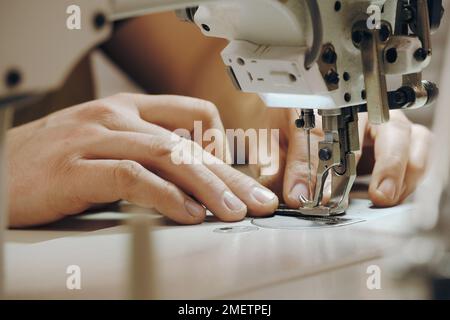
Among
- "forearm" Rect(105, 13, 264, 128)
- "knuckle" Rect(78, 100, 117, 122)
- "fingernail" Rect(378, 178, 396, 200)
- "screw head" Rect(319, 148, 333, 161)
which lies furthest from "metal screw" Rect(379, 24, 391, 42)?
"forearm" Rect(105, 13, 264, 128)

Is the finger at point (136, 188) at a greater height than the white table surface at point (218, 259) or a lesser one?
greater

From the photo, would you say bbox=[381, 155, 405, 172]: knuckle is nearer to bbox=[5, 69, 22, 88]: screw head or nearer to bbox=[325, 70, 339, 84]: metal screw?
bbox=[325, 70, 339, 84]: metal screw

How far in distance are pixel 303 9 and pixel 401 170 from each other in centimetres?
32

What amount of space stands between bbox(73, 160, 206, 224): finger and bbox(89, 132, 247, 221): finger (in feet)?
0.04

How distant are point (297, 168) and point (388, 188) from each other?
11 centimetres

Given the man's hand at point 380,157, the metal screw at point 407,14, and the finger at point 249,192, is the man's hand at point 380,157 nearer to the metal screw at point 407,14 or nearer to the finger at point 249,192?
the finger at point 249,192

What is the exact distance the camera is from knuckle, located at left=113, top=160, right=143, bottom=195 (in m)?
0.81

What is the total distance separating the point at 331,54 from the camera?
688 millimetres

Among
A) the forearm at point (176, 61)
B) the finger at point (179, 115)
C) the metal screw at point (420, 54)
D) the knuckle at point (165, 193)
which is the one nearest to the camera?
the metal screw at point (420, 54)

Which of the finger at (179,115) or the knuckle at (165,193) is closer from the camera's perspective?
the knuckle at (165,193)

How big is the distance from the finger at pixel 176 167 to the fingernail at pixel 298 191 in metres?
0.07

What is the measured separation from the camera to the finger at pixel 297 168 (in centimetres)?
87

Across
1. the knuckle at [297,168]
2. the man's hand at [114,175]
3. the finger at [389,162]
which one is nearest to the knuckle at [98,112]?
the man's hand at [114,175]
